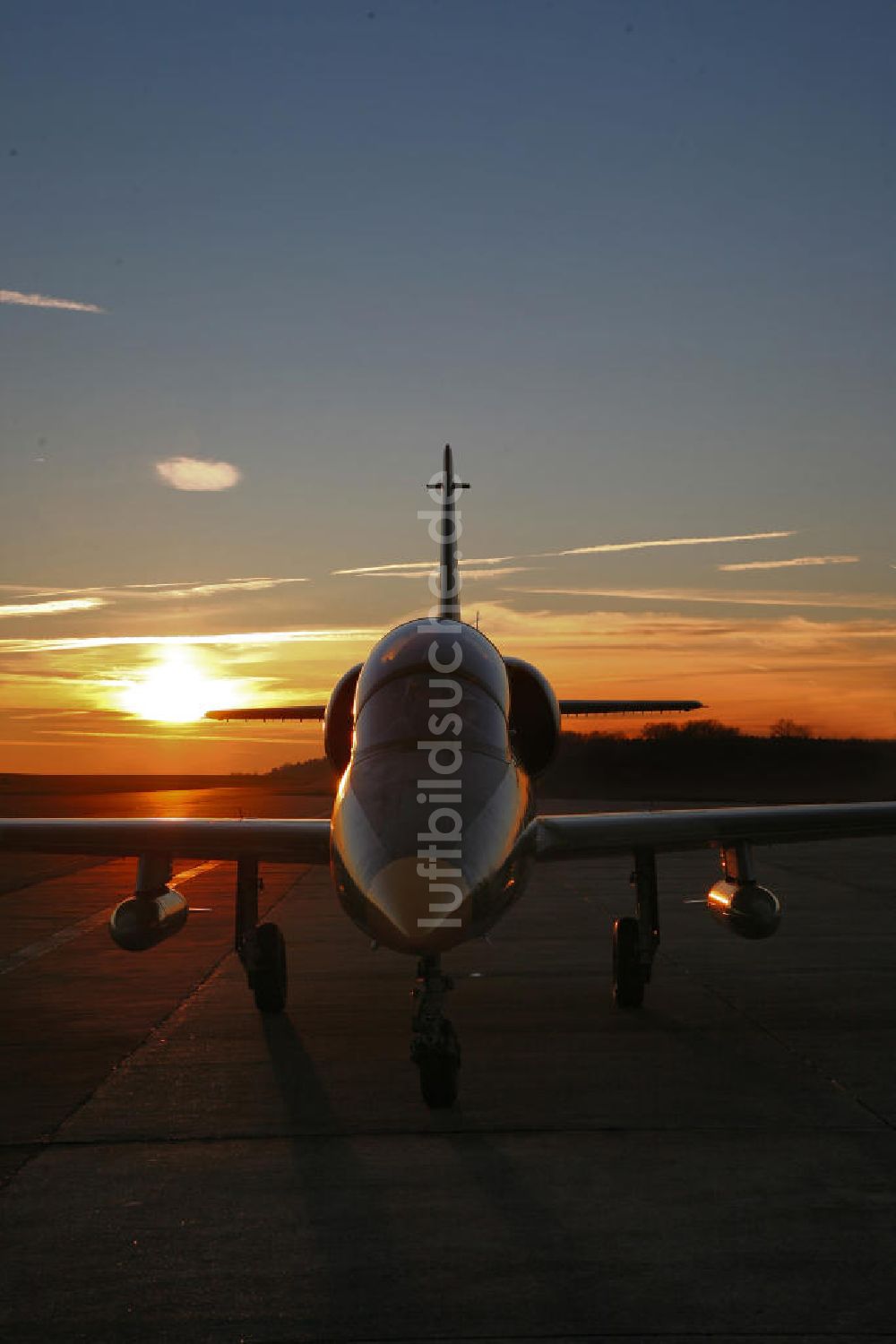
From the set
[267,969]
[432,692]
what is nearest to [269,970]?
[267,969]

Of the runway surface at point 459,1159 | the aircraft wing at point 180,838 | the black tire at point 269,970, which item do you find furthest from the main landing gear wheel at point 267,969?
the aircraft wing at point 180,838

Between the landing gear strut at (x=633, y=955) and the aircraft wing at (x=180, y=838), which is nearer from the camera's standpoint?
the aircraft wing at (x=180, y=838)

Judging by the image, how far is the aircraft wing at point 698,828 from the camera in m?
Answer: 10.7

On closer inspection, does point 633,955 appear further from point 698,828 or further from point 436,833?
point 436,833

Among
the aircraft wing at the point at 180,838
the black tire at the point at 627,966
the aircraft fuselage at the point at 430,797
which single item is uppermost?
the aircraft fuselage at the point at 430,797

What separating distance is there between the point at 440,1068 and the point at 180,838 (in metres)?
4.04

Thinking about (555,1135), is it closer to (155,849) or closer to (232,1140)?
(232,1140)

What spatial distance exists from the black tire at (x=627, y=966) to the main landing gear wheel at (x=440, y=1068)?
3.79 m

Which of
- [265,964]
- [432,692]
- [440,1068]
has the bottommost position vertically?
[265,964]

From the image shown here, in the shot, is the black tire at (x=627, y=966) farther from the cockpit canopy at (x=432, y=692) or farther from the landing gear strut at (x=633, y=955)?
the cockpit canopy at (x=432, y=692)

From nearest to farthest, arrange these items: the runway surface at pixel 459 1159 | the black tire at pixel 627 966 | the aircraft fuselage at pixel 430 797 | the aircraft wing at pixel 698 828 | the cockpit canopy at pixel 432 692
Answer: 1. the runway surface at pixel 459 1159
2. the aircraft fuselage at pixel 430 797
3. the cockpit canopy at pixel 432 692
4. the aircraft wing at pixel 698 828
5. the black tire at pixel 627 966

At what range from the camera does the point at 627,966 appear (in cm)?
1193

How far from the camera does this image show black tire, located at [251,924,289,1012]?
11.6 metres

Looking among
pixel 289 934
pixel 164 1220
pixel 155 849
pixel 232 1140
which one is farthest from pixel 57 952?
pixel 164 1220
